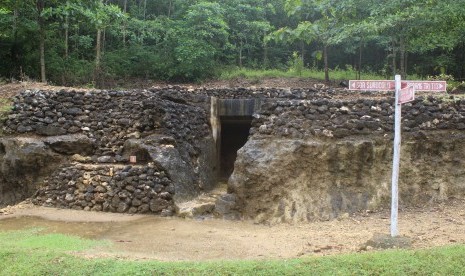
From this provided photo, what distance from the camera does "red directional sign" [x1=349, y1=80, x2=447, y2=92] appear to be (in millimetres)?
6285

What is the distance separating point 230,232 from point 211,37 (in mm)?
13202

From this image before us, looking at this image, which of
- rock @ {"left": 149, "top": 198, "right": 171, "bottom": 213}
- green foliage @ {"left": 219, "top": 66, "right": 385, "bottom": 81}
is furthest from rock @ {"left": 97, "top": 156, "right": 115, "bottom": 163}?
green foliage @ {"left": 219, "top": 66, "right": 385, "bottom": 81}

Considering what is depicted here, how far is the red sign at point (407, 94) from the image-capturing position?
610cm

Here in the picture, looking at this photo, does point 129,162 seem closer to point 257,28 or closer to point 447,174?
point 447,174

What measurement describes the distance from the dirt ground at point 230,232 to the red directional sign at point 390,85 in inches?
82.3

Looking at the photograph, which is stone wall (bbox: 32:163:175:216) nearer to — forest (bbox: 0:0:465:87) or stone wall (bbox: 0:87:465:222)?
stone wall (bbox: 0:87:465:222)

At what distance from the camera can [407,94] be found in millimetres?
6203

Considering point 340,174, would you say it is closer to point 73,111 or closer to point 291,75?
point 73,111

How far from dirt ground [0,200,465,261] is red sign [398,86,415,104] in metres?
1.92

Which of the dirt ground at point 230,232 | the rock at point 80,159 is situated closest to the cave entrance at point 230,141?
the rock at point 80,159

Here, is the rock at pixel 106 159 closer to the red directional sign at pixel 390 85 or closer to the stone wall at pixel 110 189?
the stone wall at pixel 110 189

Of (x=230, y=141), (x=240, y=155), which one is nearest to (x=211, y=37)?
(x=230, y=141)

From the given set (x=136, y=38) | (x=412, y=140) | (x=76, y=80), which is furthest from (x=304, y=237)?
(x=136, y=38)

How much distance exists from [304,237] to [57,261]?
3648mm
